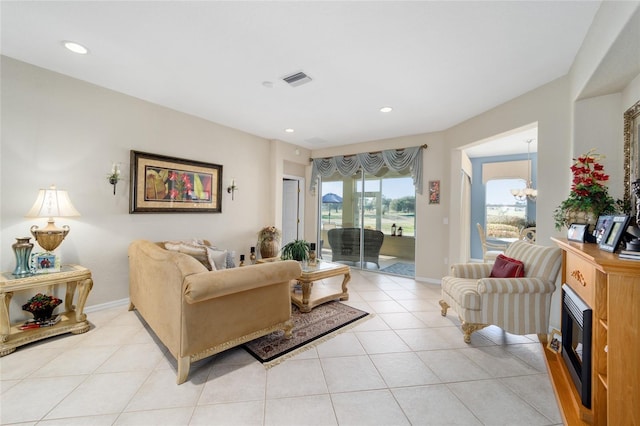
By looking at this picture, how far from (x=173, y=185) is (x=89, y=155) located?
98cm

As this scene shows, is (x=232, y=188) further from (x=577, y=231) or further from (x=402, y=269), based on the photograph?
(x=577, y=231)

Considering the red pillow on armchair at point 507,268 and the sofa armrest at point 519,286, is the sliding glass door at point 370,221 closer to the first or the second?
the red pillow on armchair at point 507,268

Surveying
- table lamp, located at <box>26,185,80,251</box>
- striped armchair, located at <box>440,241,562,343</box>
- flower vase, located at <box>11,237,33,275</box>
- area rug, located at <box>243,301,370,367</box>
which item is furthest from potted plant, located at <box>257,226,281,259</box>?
striped armchair, located at <box>440,241,562,343</box>

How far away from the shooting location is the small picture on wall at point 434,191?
4594 millimetres

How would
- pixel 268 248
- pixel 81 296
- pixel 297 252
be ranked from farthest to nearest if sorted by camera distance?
pixel 268 248 → pixel 297 252 → pixel 81 296

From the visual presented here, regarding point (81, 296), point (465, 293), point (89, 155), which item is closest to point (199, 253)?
point (81, 296)

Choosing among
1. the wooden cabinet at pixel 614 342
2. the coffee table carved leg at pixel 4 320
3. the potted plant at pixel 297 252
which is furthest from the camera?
the potted plant at pixel 297 252

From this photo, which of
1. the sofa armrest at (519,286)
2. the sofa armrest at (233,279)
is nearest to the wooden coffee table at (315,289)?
the sofa armrest at (233,279)

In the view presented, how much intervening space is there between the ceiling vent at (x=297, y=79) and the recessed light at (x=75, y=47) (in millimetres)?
1828

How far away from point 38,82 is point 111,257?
202 centimetres

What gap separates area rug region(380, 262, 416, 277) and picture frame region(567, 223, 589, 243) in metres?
3.03

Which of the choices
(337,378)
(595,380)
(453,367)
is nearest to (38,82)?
(337,378)

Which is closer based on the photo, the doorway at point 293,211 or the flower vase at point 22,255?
the flower vase at point 22,255

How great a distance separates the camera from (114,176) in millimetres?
3188
